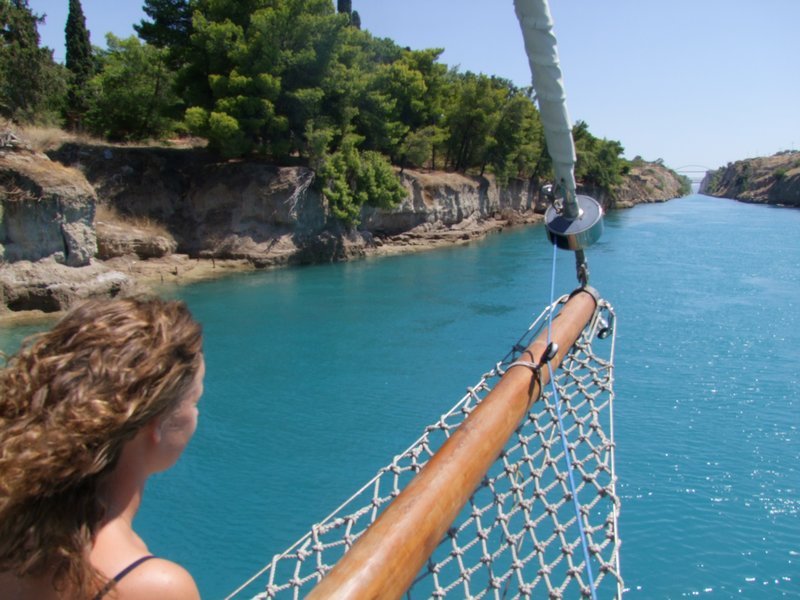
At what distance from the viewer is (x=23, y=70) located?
20906 millimetres

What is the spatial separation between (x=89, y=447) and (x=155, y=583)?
0.78ft

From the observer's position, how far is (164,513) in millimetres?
6840

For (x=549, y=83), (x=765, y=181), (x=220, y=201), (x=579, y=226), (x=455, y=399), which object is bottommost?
(x=455, y=399)

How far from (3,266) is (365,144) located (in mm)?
15074

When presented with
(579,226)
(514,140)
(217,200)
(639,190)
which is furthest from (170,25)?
(639,190)

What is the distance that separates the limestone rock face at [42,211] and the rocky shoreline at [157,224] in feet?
0.07

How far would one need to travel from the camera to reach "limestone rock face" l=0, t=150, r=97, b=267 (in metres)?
14.4

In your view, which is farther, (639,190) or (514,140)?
(639,190)

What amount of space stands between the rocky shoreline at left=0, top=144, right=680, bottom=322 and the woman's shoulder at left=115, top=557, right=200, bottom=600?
1496 centimetres

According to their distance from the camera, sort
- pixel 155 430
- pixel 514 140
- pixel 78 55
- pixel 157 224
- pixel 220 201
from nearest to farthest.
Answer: pixel 155 430 → pixel 157 224 → pixel 220 201 → pixel 78 55 → pixel 514 140

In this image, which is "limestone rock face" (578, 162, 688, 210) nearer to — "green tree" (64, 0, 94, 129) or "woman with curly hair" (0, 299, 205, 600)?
"green tree" (64, 0, 94, 129)

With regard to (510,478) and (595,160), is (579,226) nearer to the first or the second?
(510,478)

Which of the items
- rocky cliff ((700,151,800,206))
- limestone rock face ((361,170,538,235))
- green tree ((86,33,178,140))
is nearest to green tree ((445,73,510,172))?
limestone rock face ((361,170,538,235))

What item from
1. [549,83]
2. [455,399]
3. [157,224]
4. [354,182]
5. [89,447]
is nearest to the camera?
[89,447]
